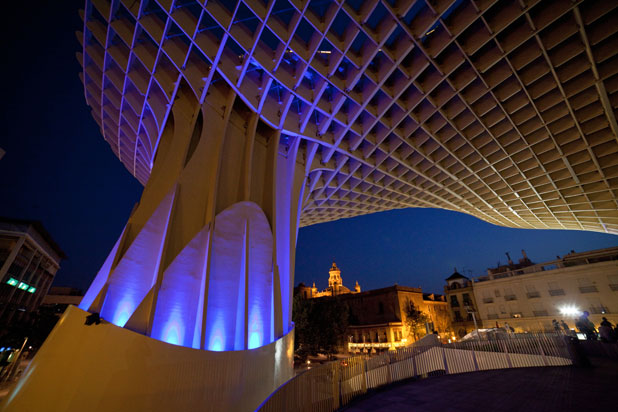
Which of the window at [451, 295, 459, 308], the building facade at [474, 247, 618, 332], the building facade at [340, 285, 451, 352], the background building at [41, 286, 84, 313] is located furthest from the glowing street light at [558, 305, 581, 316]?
the background building at [41, 286, 84, 313]

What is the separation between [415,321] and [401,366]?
138ft

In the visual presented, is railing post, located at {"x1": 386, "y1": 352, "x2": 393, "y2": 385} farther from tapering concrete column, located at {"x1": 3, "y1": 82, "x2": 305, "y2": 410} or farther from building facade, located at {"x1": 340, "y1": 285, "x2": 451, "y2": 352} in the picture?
building facade, located at {"x1": 340, "y1": 285, "x2": 451, "y2": 352}

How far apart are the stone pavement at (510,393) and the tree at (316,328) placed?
747 inches

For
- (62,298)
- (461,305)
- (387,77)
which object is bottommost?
(461,305)

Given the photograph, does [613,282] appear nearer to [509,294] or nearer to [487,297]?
[509,294]

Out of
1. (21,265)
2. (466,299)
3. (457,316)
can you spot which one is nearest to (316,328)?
(457,316)

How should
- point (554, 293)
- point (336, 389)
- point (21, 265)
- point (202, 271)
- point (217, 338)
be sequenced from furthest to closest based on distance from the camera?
point (21, 265), point (554, 293), point (202, 271), point (217, 338), point (336, 389)

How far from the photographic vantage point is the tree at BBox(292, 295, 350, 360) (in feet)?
93.0

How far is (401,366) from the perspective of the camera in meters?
10.8

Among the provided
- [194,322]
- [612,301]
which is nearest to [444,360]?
[194,322]

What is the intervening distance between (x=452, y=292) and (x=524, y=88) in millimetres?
49442

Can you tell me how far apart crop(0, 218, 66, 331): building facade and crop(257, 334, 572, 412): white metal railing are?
37395mm

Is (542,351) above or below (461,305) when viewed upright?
below

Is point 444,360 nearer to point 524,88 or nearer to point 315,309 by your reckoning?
point 524,88
